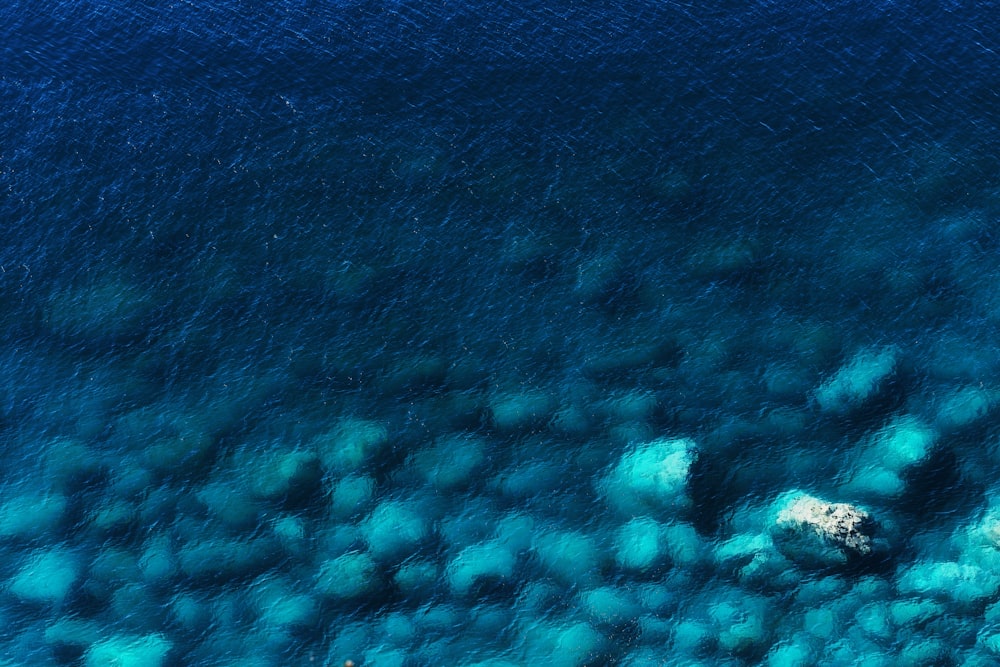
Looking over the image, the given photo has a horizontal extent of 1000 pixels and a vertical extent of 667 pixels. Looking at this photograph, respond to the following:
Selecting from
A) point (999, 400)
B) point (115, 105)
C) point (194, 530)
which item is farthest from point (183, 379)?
point (999, 400)

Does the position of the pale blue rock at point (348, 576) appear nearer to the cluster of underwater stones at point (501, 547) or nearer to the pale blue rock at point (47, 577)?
the cluster of underwater stones at point (501, 547)

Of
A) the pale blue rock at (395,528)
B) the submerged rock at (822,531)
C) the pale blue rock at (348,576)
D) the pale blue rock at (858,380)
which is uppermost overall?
the pale blue rock at (858,380)

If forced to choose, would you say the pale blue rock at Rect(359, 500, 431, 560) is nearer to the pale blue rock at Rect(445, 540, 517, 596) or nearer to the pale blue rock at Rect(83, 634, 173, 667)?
the pale blue rock at Rect(445, 540, 517, 596)

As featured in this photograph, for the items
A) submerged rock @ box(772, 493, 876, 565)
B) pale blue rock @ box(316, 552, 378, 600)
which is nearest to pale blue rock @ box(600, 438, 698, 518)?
submerged rock @ box(772, 493, 876, 565)

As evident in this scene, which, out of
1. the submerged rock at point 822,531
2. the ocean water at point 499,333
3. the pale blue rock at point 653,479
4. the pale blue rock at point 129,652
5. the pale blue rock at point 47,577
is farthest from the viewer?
the pale blue rock at point 653,479

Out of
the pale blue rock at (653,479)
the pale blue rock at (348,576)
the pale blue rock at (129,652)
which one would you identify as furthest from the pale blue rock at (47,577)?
the pale blue rock at (653,479)

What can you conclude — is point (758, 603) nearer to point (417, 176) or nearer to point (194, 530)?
point (194, 530)

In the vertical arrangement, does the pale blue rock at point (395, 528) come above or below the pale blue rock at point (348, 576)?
above
